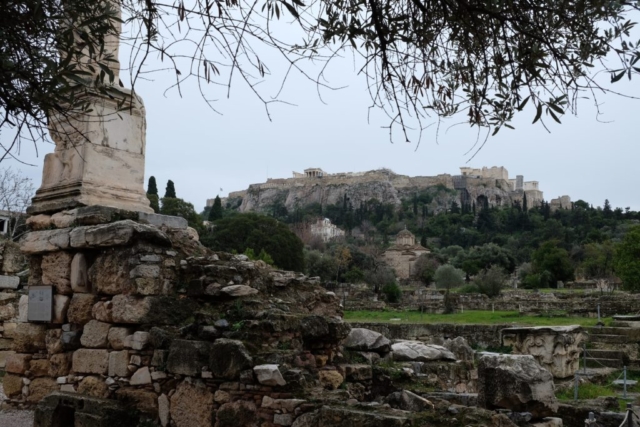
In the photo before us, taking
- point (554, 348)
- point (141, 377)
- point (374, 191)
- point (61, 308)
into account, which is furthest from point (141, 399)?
point (374, 191)

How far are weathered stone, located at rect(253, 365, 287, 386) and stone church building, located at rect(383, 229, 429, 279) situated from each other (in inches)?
2608

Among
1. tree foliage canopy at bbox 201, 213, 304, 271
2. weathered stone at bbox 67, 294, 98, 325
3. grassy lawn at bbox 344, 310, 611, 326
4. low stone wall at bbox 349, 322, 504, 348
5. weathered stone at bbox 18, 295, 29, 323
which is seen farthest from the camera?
tree foliage canopy at bbox 201, 213, 304, 271

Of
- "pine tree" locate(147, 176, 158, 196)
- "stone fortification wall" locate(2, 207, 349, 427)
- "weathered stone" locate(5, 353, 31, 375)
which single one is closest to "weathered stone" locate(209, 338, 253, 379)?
"stone fortification wall" locate(2, 207, 349, 427)

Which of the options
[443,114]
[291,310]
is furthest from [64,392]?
[443,114]

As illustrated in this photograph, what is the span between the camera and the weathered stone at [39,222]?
274 inches

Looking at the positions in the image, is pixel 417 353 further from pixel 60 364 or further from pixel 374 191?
Answer: pixel 374 191

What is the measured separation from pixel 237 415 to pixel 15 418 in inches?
116

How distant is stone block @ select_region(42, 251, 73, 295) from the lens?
6598mm

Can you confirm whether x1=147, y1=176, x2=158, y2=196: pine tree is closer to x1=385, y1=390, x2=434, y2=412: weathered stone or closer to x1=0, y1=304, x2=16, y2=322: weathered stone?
x1=0, y1=304, x2=16, y2=322: weathered stone

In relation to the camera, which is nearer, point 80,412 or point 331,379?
point 331,379

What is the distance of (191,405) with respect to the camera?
17.4 ft

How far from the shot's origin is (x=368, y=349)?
22.3 ft

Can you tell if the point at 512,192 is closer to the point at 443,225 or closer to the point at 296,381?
the point at 443,225

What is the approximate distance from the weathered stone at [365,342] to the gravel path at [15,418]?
3.28 meters
